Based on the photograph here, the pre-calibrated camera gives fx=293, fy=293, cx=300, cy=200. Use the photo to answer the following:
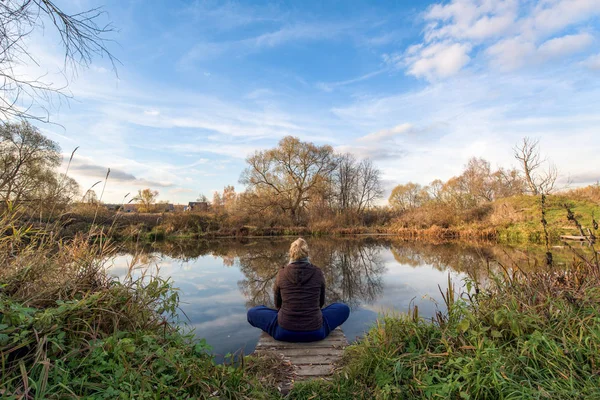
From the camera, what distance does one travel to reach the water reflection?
18.3ft

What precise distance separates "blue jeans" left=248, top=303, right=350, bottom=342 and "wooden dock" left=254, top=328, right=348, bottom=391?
71 millimetres

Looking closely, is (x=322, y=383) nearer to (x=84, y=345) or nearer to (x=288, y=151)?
(x=84, y=345)

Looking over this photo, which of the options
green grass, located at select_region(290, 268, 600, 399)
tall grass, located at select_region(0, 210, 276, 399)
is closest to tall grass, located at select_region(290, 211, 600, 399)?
green grass, located at select_region(290, 268, 600, 399)

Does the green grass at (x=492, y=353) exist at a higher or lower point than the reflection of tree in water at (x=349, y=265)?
higher

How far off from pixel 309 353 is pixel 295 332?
0.34 meters

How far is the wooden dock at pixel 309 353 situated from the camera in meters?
3.01

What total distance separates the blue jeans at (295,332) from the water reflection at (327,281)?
2.09 ft

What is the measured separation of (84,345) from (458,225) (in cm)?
2499

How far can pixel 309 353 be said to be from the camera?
3.49m

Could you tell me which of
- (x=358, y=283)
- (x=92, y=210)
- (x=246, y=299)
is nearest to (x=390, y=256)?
(x=358, y=283)

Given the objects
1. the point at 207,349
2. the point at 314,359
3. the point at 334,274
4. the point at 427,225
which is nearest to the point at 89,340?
the point at 207,349

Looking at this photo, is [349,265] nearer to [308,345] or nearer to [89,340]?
[308,345]

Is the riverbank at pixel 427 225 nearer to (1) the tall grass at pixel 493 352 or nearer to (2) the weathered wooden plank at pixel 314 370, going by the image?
(2) the weathered wooden plank at pixel 314 370

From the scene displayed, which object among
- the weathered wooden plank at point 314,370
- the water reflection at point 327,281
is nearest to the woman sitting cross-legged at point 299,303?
the weathered wooden plank at point 314,370
